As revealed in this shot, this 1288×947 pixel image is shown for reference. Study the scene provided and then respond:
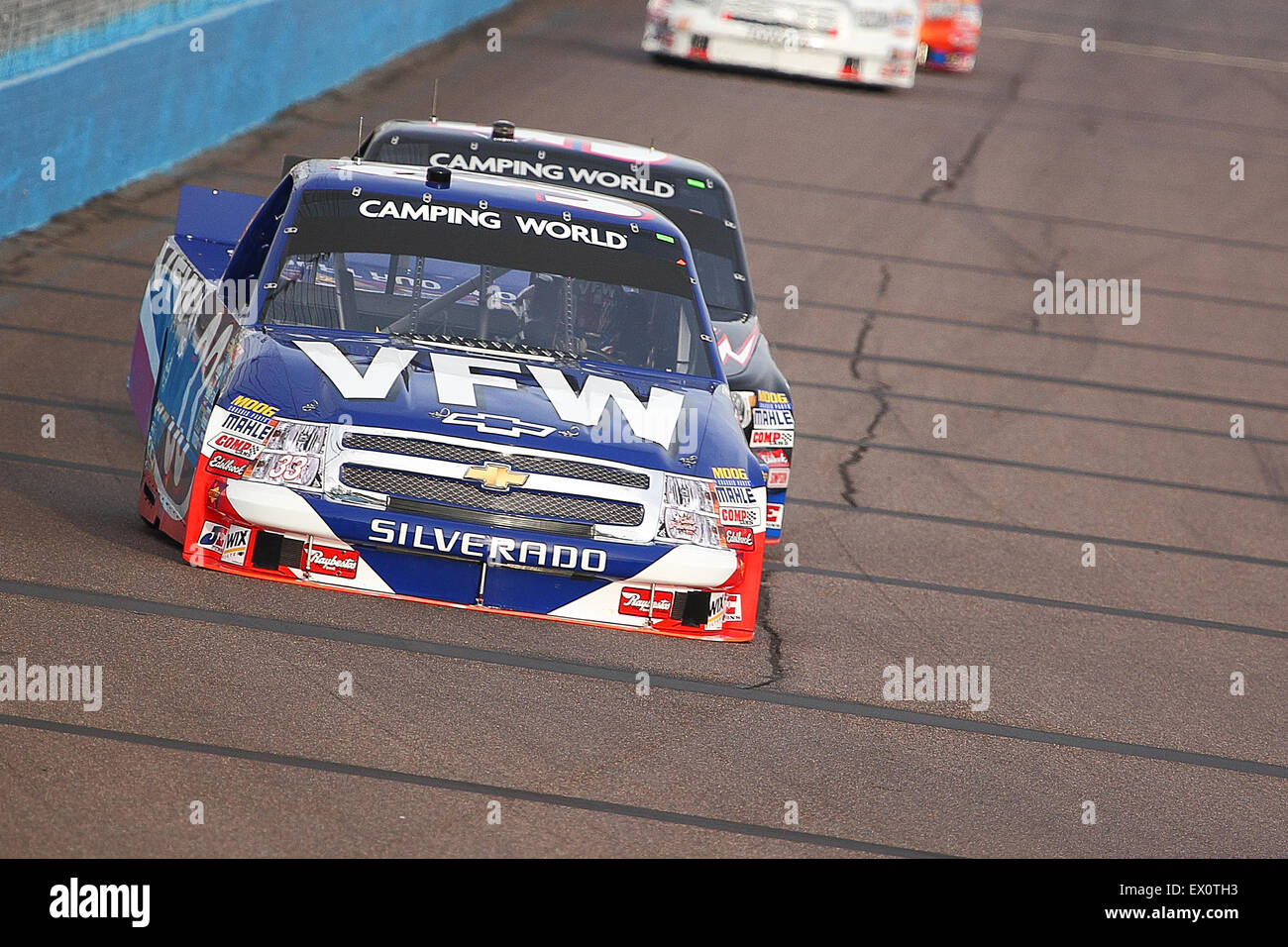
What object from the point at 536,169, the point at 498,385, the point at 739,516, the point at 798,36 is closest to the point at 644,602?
the point at 739,516

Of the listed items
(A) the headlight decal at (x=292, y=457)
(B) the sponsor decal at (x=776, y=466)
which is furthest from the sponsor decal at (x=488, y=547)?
(B) the sponsor decal at (x=776, y=466)

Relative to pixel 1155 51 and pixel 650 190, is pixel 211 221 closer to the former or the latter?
pixel 650 190

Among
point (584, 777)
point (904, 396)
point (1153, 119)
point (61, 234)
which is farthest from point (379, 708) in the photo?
point (1153, 119)

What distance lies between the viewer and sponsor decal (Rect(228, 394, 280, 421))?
642 centimetres

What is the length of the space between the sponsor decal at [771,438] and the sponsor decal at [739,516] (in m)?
1.70

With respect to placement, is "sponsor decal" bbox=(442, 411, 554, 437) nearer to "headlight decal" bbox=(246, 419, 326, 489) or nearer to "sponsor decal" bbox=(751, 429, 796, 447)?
"headlight decal" bbox=(246, 419, 326, 489)

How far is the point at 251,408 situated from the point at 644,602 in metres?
1.54

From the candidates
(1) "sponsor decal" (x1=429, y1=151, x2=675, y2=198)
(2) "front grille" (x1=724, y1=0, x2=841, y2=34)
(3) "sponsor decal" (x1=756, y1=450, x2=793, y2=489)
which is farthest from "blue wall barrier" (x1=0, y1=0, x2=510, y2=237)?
(3) "sponsor decal" (x1=756, y1=450, x2=793, y2=489)

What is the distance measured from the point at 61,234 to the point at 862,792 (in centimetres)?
882

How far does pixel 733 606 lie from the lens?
21.9 feet

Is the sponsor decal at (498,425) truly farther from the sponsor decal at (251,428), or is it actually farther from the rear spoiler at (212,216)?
the rear spoiler at (212,216)

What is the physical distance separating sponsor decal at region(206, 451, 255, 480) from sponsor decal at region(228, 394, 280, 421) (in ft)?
0.56

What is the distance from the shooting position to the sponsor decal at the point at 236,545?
6.40 meters

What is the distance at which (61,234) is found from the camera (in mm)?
12695
